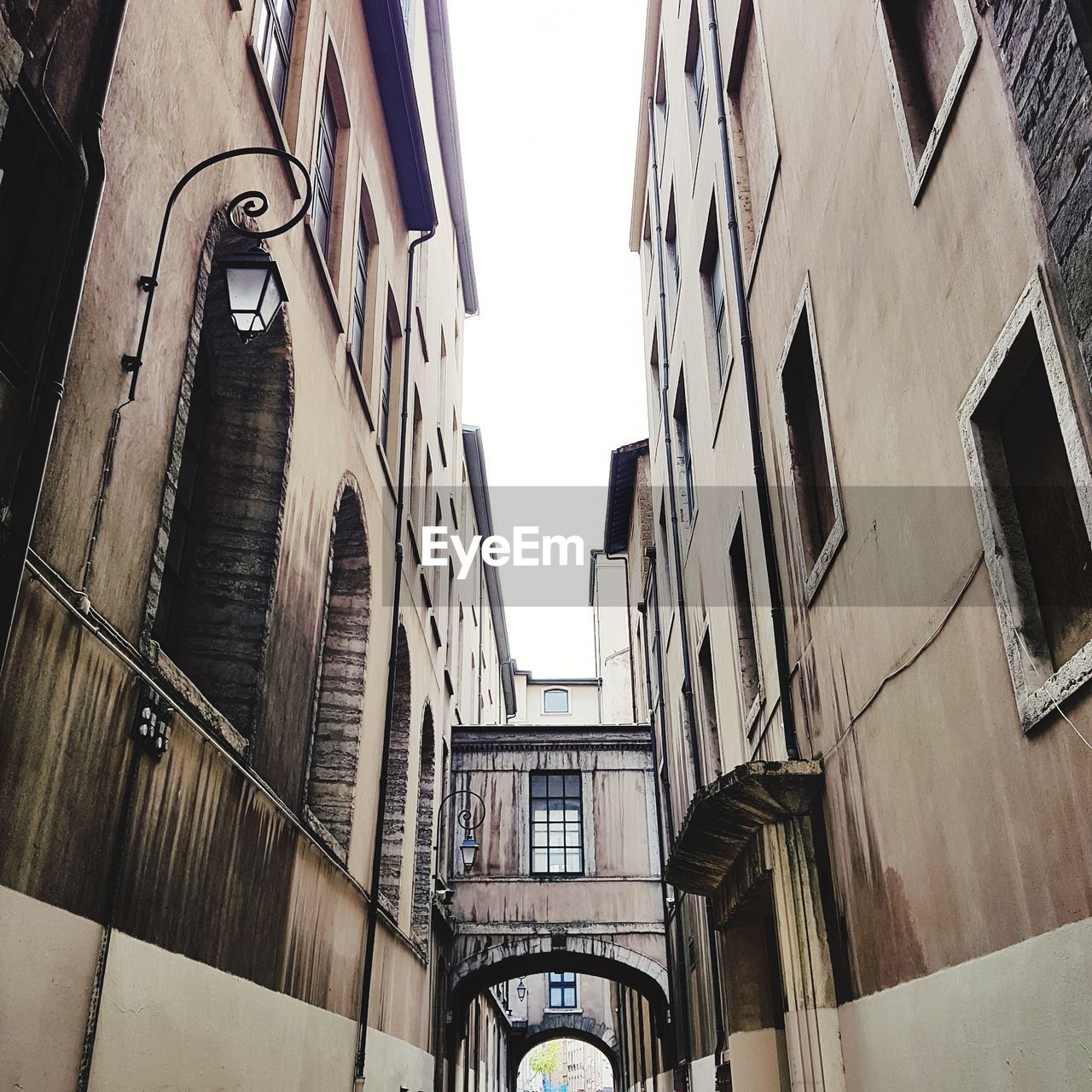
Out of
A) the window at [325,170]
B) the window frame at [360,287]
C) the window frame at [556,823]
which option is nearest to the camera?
the window at [325,170]

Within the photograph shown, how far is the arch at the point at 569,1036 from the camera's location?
31.5m

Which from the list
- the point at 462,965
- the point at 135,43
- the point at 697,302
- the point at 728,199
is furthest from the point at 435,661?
the point at 135,43

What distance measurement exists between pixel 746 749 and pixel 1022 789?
211 inches

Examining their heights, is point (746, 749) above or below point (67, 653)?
above

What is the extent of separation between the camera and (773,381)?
738 centimetres

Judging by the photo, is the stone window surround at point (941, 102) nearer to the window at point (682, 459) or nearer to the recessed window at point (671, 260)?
the window at point (682, 459)

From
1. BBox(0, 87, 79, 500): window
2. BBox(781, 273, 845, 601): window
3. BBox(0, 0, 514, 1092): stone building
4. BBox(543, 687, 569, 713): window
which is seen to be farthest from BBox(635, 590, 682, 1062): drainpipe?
BBox(543, 687, 569, 713): window

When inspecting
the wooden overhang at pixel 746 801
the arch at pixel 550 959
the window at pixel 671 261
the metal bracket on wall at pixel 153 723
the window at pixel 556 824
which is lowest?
the metal bracket on wall at pixel 153 723

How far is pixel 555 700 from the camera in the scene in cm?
4834

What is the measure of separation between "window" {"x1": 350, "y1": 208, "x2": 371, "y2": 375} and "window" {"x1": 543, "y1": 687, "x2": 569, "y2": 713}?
38.5 metres

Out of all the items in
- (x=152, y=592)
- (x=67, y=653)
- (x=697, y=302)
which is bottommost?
(x=67, y=653)

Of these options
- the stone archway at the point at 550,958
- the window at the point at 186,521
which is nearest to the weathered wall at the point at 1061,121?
the window at the point at 186,521

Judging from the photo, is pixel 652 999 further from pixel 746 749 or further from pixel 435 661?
pixel 746 749

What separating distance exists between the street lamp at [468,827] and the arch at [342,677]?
7.07 m
